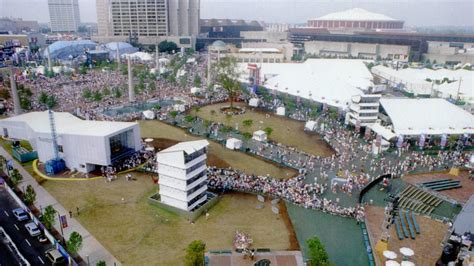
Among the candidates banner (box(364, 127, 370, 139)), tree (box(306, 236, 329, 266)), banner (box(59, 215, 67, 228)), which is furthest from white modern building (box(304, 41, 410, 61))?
banner (box(59, 215, 67, 228))

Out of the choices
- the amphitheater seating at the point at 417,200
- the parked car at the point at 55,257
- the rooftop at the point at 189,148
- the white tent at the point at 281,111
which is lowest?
the amphitheater seating at the point at 417,200

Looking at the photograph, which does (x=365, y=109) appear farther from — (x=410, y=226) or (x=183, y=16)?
(x=183, y=16)

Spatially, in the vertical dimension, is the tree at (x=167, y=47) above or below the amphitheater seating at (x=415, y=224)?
above

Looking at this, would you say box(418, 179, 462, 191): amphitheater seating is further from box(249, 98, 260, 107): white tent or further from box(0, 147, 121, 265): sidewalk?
box(249, 98, 260, 107): white tent

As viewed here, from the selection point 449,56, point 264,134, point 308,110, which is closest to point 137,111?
point 264,134

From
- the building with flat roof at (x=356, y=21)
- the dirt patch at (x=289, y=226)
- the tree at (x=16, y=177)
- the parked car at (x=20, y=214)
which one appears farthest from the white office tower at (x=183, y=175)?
the building with flat roof at (x=356, y=21)

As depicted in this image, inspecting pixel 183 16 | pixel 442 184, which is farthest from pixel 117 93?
pixel 183 16

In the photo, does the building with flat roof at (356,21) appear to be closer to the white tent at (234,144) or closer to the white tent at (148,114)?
the white tent at (148,114)
